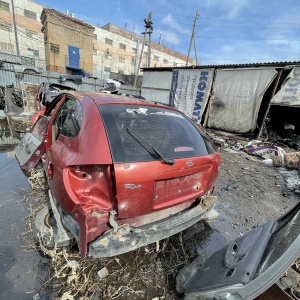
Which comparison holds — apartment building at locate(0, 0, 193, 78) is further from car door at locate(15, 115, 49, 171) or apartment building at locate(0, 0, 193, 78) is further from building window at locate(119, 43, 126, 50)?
car door at locate(15, 115, 49, 171)

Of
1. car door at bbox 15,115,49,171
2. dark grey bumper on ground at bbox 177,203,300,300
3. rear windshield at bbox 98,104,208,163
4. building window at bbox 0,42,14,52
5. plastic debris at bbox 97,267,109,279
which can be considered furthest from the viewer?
building window at bbox 0,42,14,52

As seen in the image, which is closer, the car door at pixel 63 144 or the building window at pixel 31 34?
the car door at pixel 63 144

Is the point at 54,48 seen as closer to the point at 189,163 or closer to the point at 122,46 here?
the point at 122,46

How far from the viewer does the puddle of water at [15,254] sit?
1774mm

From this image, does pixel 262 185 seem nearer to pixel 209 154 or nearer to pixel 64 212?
pixel 209 154

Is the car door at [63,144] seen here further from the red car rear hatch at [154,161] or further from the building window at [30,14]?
the building window at [30,14]

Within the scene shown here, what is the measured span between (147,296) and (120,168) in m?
1.29

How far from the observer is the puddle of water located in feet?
5.82

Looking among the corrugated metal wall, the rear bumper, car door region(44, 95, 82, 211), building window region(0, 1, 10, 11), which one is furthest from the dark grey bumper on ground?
building window region(0, 1, 10, 11)

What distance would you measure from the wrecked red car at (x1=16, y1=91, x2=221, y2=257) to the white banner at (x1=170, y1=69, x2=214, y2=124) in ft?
32.4

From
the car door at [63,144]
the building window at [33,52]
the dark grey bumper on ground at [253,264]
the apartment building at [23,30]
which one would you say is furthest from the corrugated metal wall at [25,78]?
the building window at [33,52]

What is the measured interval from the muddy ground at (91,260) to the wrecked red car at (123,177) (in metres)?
0.28

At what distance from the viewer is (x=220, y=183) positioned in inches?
184

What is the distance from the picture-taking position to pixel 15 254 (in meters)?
2.12
